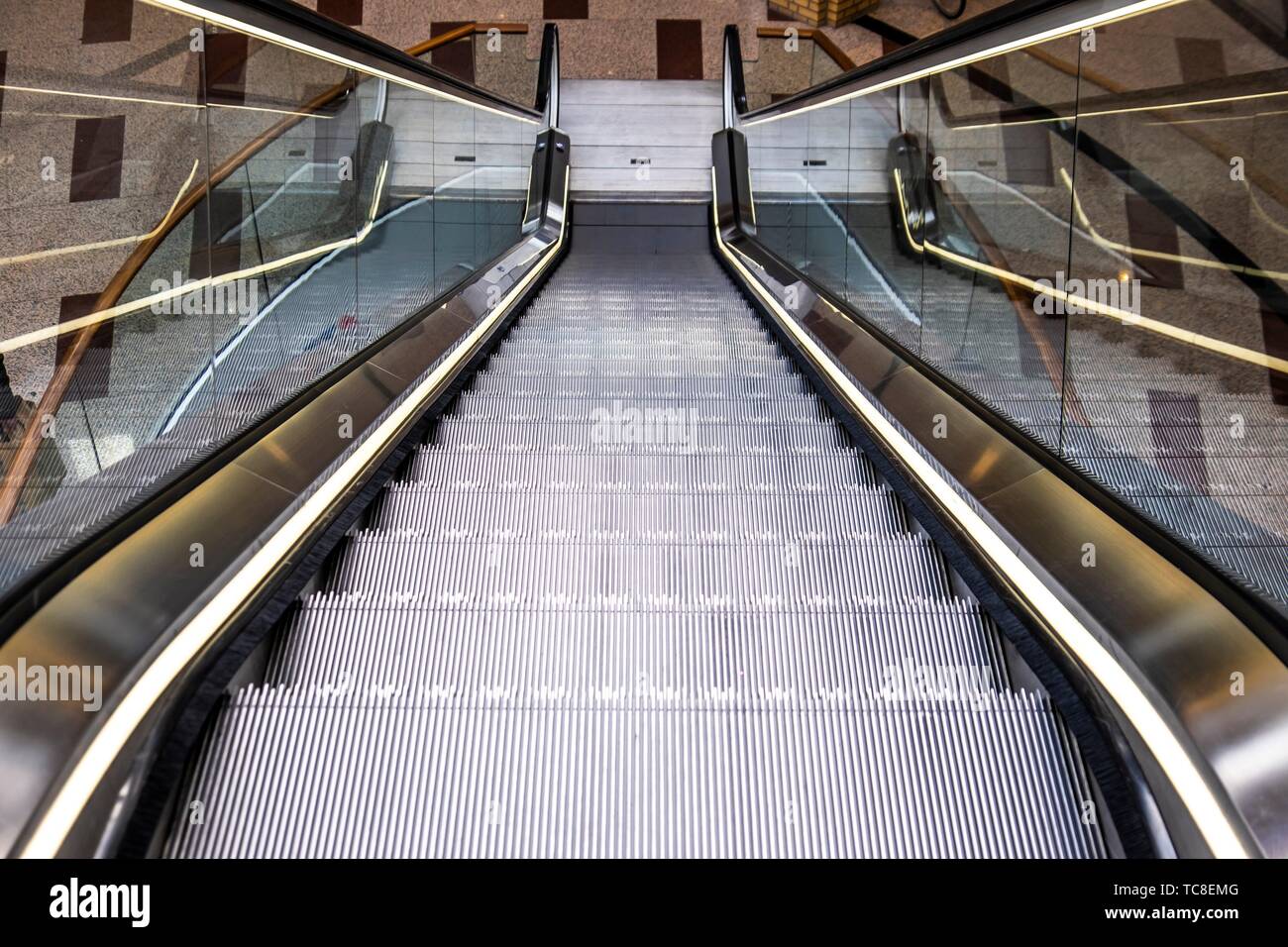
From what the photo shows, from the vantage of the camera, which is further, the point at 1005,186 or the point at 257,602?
the point at 1005,186

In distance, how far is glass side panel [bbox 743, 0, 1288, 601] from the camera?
1.73m

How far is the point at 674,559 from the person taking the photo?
2301 mm

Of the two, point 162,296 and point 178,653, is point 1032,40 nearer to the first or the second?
point 162,296

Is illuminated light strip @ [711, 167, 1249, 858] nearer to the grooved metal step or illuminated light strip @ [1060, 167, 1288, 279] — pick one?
the grooved metal step

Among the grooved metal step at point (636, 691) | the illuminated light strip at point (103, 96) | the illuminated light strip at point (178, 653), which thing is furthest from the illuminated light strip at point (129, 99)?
the grooved metal step at point (636, 691)

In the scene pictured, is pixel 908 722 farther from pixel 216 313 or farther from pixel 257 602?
pixel 216 313

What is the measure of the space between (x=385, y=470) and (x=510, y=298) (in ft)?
9.62

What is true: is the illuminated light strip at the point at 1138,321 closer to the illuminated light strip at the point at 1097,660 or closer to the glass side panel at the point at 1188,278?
the glass side panel at the point at 1188,278

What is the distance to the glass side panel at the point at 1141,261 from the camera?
1.73 m

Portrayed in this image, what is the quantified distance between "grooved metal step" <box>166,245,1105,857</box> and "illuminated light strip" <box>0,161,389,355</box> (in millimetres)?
667

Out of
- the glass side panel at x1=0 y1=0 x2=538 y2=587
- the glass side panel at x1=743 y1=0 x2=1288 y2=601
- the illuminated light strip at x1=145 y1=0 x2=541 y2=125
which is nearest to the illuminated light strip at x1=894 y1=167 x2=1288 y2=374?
the glass side panel at x1=743 y1=0 x2=1288 y2=601

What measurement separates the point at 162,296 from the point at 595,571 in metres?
1.08

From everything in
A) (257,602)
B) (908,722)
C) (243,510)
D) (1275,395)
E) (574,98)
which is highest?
(574,98)
